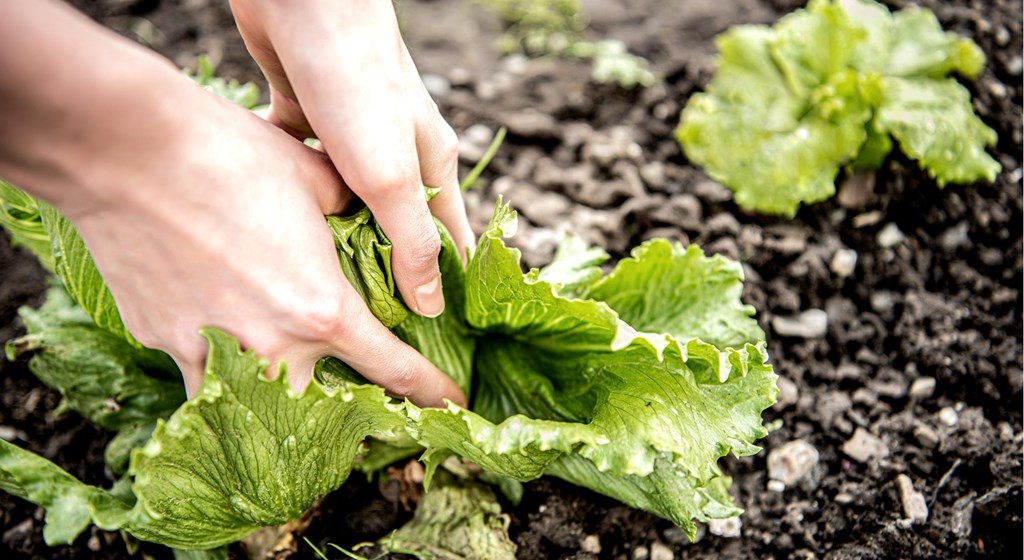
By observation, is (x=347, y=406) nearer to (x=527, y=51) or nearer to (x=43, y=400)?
(x=43, y=400)

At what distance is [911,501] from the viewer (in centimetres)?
256

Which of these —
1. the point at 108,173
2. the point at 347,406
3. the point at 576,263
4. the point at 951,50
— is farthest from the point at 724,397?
the point at 951,50

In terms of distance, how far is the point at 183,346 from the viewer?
5.57ft

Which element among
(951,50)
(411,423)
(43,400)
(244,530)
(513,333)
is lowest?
(43,400)

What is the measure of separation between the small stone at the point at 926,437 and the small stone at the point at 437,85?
102 inches

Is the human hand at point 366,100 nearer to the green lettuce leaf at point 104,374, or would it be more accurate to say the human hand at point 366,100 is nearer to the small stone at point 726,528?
the green lettuce leaf at point 104,374

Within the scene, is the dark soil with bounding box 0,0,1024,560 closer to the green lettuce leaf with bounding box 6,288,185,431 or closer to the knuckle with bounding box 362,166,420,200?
the green lettuce leaf with bounding box 6,288,185,431

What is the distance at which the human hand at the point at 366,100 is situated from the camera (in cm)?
166

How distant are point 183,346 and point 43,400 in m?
1.67

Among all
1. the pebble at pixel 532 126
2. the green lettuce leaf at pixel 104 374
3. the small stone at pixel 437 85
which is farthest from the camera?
the small stone at pixel 437 85

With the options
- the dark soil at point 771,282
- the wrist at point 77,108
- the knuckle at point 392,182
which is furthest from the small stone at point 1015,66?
the wrist at point 77,108

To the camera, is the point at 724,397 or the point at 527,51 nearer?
the point at 724,397

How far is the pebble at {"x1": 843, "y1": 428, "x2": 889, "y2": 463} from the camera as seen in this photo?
272cm

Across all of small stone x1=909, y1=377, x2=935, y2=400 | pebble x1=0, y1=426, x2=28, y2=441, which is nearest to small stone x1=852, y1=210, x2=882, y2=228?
small stone x1=909, y1=377, x2=935, y2=400
